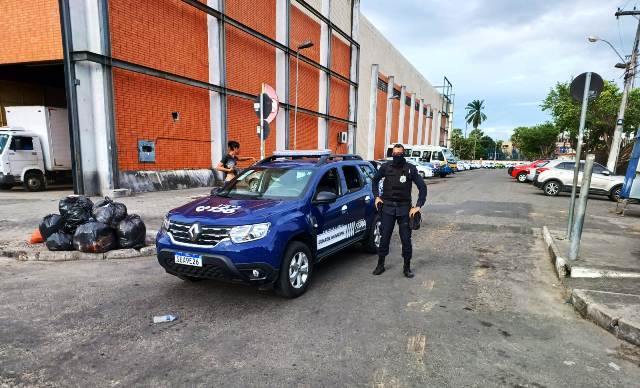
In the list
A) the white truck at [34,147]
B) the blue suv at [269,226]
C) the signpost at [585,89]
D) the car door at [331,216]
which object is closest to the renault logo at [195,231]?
the blue suv at [269,226]

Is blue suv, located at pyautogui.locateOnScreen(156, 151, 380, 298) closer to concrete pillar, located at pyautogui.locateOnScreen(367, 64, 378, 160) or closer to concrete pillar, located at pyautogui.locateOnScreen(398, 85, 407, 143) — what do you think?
concrete pillar, located at pyautogui.locateOnScreen(367, 64, 378, 160)

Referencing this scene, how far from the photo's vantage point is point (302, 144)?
76.8ft

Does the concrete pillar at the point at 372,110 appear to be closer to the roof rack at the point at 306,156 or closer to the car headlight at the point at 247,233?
the roof rack at the point at 306,156

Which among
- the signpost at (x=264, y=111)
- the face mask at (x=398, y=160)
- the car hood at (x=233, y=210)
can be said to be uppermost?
the signpost at (x=264, y=111)

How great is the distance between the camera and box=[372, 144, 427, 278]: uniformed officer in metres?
5.20

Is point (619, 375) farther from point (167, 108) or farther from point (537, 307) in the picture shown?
point (167, 108)

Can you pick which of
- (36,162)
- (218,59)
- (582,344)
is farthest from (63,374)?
(218,59)

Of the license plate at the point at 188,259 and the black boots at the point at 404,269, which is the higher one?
the license plate at the point at 188,259

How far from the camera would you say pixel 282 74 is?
21.0 meters

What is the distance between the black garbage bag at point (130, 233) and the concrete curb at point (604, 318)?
648cm

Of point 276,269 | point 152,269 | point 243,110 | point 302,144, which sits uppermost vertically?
point 243,110

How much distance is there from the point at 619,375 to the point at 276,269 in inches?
123

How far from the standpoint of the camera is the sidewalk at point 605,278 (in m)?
3.74

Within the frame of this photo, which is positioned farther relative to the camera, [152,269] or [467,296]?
[152,269]
